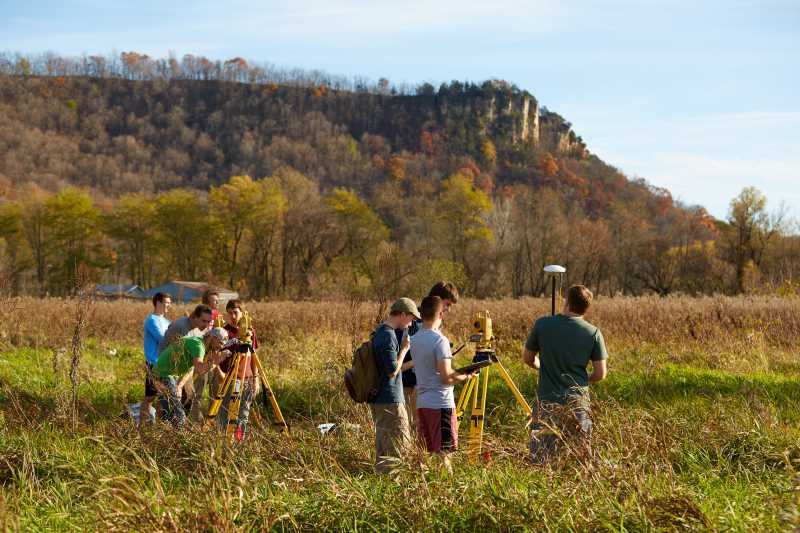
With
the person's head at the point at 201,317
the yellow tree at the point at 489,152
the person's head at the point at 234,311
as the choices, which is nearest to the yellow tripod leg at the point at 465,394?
the person's head at the point at 234,311

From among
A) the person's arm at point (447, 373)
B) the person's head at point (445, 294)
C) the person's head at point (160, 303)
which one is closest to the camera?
the person's arm at point (447, 373)

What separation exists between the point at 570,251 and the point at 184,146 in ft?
292

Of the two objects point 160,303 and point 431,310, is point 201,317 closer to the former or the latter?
point 160,303

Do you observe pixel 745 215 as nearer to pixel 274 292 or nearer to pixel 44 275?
pixel 274 292

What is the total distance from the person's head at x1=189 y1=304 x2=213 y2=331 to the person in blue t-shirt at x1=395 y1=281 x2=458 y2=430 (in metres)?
1.88

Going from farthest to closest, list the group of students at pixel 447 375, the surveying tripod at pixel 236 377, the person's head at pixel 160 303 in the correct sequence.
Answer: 1. the person's head at pixel 160 303
2. the surveying tripod at pixel 236 377
3. the group of students at pixel 447 375

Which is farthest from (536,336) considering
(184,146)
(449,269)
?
(184,146)

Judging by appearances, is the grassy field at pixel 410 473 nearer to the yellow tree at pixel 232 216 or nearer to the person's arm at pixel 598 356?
the person's arm at pixel 598 356

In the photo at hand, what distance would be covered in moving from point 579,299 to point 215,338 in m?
3.37

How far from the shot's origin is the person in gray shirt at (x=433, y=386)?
5.32 m

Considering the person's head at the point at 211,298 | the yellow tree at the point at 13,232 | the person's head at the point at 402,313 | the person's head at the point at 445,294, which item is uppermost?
the person's head at the point at 445,294

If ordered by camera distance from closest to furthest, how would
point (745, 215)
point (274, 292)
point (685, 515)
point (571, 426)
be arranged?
point (685, 515), point (571, 426), point (745, 215), point (274, 292)

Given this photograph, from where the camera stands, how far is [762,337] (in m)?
13.0

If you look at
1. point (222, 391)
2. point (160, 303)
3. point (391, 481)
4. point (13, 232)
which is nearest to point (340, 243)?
point (13, 232)
